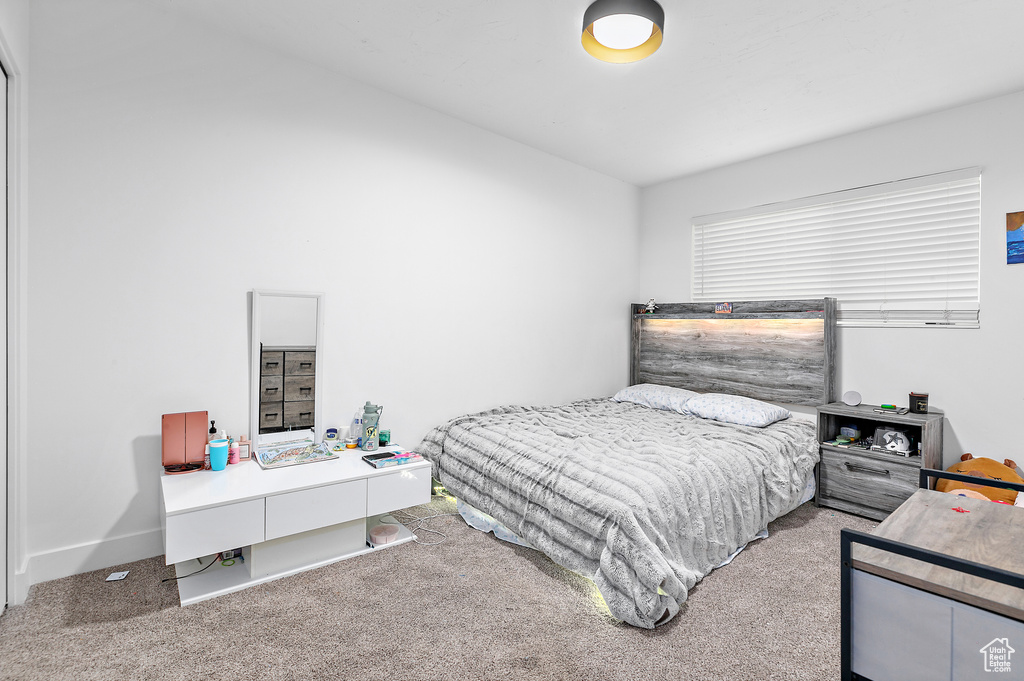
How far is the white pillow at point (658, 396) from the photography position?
A: 3.90 m

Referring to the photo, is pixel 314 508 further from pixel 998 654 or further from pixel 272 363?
pixel 998 654

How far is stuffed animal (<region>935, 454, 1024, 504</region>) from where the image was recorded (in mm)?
2771

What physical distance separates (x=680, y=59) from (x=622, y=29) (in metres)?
0.59

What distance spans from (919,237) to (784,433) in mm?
1655

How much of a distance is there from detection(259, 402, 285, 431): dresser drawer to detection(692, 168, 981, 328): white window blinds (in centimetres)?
368

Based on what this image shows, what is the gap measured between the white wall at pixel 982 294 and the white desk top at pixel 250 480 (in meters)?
3.27

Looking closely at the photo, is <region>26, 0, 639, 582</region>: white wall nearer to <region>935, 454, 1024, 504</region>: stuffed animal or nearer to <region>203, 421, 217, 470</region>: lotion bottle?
<region>203, 421, 217, 470</region>: lotion bottle

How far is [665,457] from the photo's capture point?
256cm

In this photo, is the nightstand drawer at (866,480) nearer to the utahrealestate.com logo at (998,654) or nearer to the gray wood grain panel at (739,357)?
the gray wood grain panel at (739,357)

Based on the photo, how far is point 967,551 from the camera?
134 centimetres

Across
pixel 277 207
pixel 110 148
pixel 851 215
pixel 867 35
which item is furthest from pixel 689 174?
pixel 110 148

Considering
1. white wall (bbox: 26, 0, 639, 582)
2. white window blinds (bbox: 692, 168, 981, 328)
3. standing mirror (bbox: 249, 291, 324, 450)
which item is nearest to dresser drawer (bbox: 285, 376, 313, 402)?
standing mirror (bbox: 249, 291, 324, 450)

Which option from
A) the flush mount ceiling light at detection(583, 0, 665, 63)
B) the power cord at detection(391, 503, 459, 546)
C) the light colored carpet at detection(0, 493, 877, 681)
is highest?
the flush mount ceiling light at detection(583, 0, 665, 63)

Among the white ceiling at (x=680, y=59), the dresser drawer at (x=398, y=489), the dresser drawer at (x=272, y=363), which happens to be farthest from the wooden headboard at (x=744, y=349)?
the dresser drawer at (x=272, y=363)
